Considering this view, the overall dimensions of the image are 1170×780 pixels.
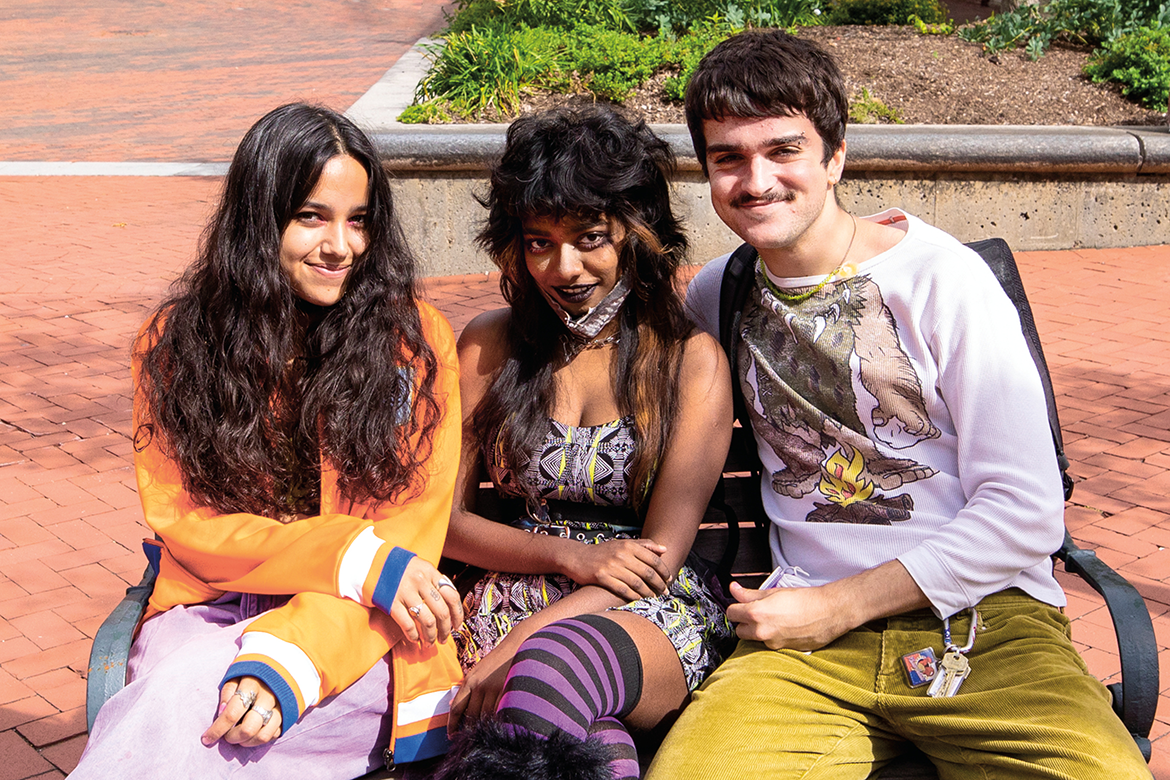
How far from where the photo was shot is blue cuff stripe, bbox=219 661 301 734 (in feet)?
6.18

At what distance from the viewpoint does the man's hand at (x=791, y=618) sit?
85.7 inches

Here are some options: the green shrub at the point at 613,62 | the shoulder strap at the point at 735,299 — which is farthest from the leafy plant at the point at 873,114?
the shoulder strap at the point at 735,299

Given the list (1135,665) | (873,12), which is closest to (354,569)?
(1135,665)

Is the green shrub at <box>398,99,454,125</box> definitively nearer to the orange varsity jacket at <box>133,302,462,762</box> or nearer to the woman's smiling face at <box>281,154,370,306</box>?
the woman's smiling face at <box>281,154,370,306</box>

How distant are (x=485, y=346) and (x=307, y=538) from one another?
655 millimetres

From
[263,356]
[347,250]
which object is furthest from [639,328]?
[263,356]

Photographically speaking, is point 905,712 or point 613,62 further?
point 613,62

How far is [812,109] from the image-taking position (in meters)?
2.32

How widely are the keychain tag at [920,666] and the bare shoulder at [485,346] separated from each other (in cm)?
106

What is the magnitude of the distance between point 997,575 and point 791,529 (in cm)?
43

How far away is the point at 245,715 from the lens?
1879mm

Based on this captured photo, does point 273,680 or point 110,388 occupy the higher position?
point 273,680

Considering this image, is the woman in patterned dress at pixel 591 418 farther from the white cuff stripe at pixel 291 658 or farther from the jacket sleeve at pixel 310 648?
the white cuff stripe at pixel 291 658

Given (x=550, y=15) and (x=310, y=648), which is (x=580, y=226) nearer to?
(x=310, y=648)
